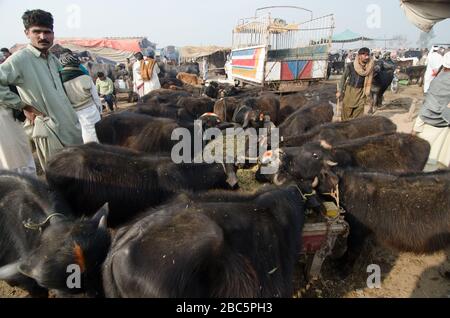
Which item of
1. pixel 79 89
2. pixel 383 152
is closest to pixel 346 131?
pixel 383 152

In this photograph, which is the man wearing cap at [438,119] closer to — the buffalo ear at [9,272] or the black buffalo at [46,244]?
the black buffalo at [46,244]

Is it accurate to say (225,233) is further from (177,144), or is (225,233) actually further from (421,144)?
(421,144)

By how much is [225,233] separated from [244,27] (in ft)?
58.3

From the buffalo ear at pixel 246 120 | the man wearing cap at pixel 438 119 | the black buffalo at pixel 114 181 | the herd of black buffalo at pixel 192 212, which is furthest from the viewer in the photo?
the buffalo ear at pixel 246 120

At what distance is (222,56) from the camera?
36.1m

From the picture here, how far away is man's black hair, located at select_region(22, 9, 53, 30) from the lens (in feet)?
10.7

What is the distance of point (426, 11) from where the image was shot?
310cm

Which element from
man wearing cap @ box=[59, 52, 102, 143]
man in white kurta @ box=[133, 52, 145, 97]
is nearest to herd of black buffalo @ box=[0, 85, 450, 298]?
man wearing cap @ box=[59, 52, 102, 143]

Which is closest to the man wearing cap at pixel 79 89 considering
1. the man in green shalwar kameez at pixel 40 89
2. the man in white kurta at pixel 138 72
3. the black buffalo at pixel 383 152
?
the man in green shalwar kameez at pixel 40 89

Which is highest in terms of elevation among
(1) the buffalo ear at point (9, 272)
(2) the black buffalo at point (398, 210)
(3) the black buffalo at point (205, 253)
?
(3) the black buffalo at point (205, 253)

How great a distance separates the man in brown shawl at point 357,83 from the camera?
7434 millimetres

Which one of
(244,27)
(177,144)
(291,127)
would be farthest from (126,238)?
(244,27)

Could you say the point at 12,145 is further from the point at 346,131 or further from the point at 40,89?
the point at 346,131

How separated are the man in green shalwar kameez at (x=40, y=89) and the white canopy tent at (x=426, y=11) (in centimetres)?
408
